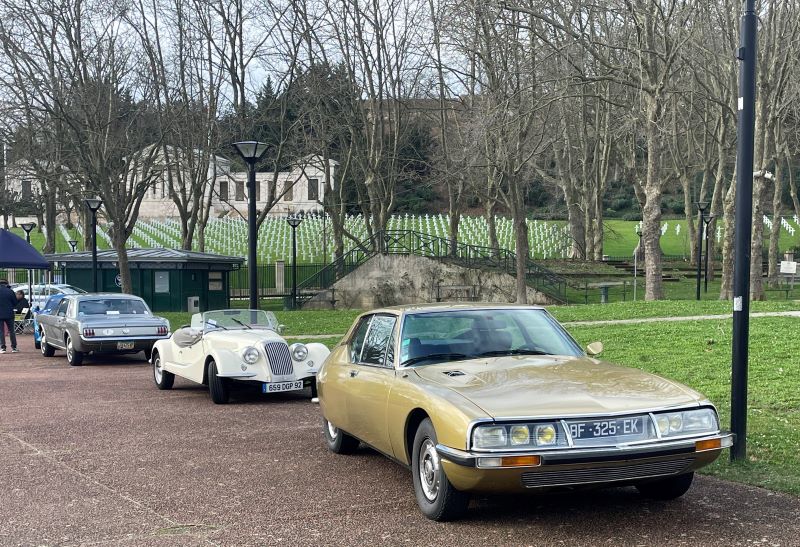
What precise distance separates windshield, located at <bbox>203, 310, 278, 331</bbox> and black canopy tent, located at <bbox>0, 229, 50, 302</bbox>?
1498 cm

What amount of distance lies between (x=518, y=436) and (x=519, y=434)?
1 cm

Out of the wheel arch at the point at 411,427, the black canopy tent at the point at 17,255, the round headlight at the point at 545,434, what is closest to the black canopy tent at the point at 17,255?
the black canopy tent at the point at 17,255

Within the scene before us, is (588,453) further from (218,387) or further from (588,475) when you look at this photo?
(218,387)

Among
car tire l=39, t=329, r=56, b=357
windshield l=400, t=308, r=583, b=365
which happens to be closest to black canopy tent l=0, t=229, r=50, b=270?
car tire l=39, t=329, r=56, b=357

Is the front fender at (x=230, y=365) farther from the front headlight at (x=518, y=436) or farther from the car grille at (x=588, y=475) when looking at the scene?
the car grille at (x=588, y=475)

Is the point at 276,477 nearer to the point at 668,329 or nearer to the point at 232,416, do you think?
the point at 232,416

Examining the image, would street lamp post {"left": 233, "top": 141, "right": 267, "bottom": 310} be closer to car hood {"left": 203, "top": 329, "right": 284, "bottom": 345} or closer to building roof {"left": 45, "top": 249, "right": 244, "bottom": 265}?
car hood {"left": 203, "top": 329, "right": 284, "bottom": 345}

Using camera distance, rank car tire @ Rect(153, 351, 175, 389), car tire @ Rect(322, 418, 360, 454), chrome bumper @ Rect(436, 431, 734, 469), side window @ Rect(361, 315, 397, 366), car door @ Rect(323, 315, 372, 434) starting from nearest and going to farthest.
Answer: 1. chrome bumper @ Rect(436, 431, 734, 469)
2. side window @ Rect(361, 315, 397, 366)
3. car door @ Rect(323, 315, 372, 434)
4. car tire @ Rect(322, 418, 360, 454)
5. car tire @ Rect(153, 351, 175, 389)

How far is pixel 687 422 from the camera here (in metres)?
6.01

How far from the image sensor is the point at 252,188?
1820 cm

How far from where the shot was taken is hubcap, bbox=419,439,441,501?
6195mm

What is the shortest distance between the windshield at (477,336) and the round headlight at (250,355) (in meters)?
5.17

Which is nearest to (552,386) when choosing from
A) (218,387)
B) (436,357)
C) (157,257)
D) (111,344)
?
(436,357)

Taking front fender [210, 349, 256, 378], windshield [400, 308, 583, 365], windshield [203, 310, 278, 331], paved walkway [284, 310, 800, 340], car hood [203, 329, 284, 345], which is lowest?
paved walkway [284, 310, 800, 340]
